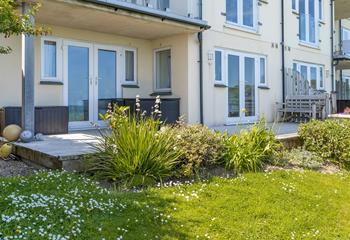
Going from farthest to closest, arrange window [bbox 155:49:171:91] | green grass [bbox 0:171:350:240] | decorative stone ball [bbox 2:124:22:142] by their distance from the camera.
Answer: window [bbox 155:49:171:91], decorative stone ball [bbox 2:124:22:142], green grass [bbox 0:171:350:240]

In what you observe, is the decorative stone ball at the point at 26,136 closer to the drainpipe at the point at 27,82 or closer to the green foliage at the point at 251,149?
the drainpipe at the point at 27,82

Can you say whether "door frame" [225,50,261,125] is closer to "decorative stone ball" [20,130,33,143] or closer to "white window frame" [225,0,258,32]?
"white window frame" [225,0,258,32]

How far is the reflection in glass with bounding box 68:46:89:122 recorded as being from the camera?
33.3 ft

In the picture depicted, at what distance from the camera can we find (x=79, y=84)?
10336 millimetres

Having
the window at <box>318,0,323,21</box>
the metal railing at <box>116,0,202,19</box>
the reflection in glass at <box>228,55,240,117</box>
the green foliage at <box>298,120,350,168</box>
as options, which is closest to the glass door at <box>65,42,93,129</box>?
the metal railing at <box>116,0,202,19</box>

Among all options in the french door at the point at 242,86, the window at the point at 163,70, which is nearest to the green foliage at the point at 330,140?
the french door at the point at 242,86

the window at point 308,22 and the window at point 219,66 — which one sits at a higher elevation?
the window at point 308,22

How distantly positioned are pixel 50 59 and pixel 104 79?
1.69 metres

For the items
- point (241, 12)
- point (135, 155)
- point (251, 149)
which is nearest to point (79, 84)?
point (135, 155)

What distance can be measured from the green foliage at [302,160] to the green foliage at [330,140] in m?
0.22

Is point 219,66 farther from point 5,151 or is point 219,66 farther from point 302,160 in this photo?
point 5,151

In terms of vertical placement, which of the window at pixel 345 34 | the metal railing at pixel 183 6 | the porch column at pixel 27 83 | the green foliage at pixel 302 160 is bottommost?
the green foliage at pixel 302 160

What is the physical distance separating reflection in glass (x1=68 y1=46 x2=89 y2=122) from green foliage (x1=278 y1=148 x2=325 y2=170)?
5.56m

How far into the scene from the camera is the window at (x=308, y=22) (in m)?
15.8
